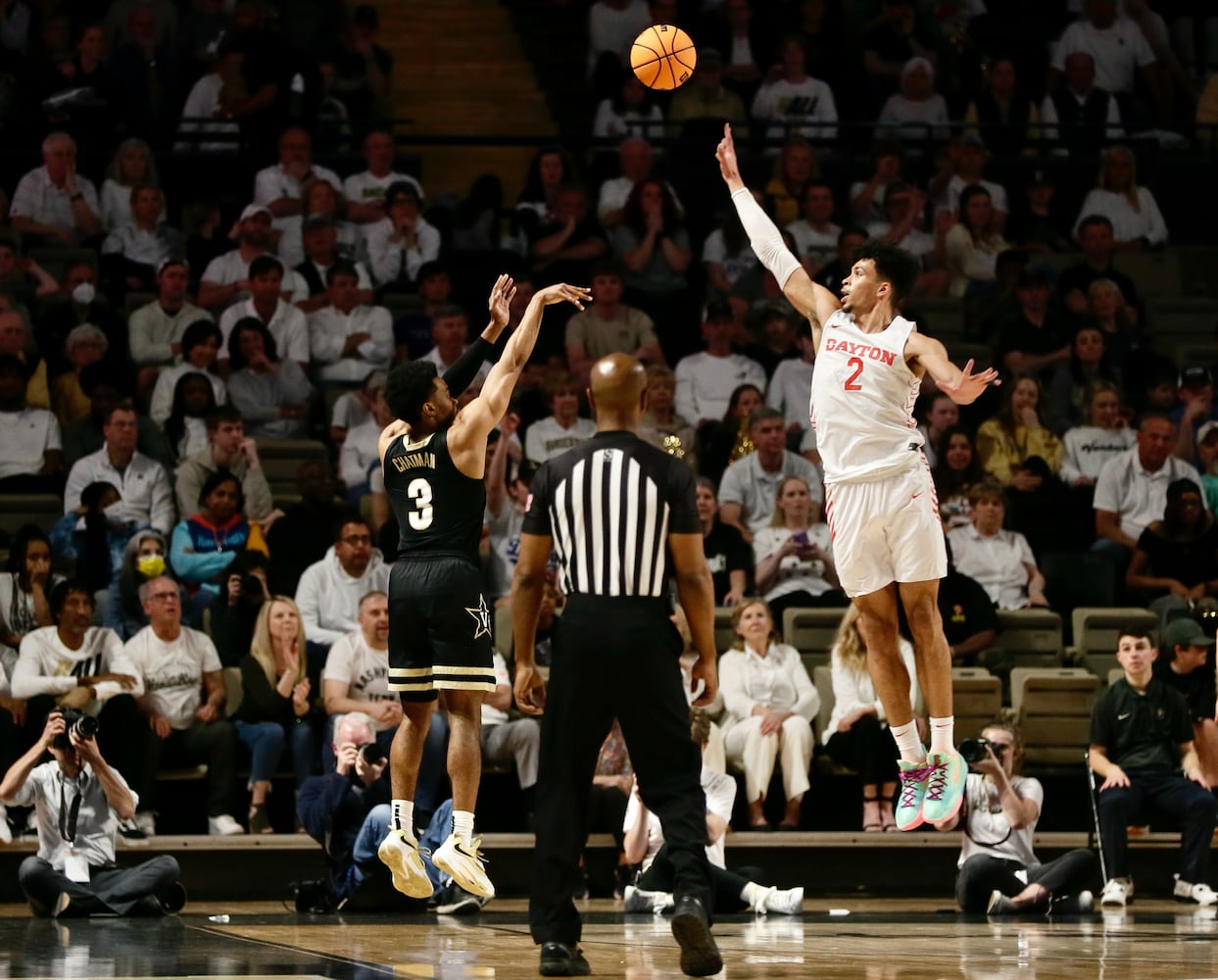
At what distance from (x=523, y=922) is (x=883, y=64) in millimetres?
11169

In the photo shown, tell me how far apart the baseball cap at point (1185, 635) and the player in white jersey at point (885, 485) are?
4.69 m

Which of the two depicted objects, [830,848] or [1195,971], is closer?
[1195,971]

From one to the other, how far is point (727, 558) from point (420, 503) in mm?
5229

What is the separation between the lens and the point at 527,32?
846 inches

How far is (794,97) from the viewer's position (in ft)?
62.5

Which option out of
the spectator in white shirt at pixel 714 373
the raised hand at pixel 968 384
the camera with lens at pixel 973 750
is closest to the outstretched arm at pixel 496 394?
the raised hand at pixel 968 384

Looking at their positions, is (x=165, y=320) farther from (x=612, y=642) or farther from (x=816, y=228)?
(x=612, y=642)

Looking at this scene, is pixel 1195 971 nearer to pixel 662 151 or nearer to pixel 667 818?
pixel 667 818

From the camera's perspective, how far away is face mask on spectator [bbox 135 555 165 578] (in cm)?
1331

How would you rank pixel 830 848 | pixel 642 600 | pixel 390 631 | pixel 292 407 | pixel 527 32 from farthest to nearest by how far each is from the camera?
pixel 527 32 < pixel 292 407 < pixel 830 848 < pixel 390 631 < pixel 642 600

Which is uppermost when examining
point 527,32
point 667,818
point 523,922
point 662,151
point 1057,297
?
point 527,32

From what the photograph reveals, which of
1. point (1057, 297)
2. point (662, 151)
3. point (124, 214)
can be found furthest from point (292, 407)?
point (1057, 297)

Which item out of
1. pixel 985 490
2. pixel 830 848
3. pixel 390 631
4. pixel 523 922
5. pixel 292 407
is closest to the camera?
pixel 390 631

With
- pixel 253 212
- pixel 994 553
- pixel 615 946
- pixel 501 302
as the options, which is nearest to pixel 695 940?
pixel 615 946
